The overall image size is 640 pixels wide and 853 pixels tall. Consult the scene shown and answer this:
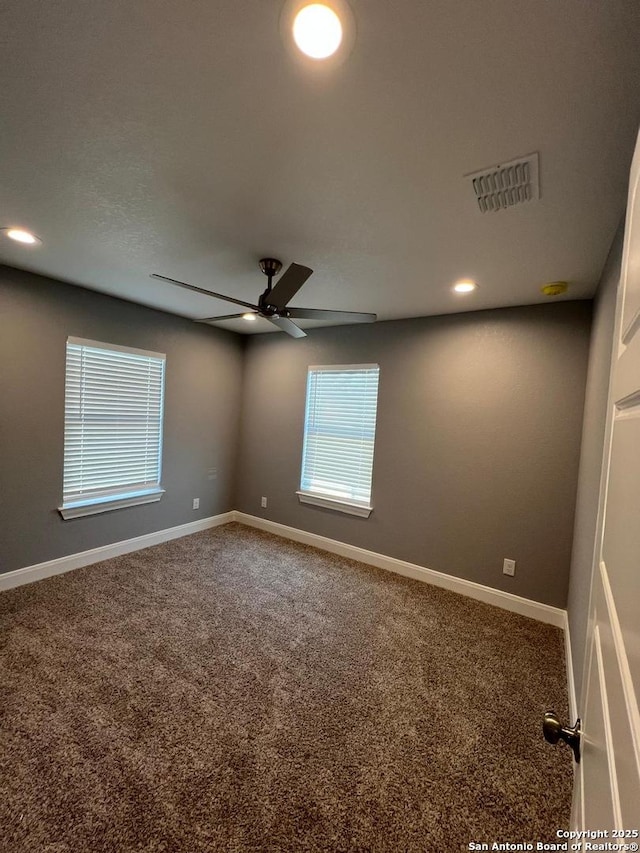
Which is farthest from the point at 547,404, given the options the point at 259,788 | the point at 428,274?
the point at 259,788

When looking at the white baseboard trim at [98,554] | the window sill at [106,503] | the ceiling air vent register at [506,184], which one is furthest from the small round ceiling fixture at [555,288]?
the white baseboard trim at [98,554]

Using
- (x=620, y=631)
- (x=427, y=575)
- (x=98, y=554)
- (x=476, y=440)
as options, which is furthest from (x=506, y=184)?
(x=98, y=554)

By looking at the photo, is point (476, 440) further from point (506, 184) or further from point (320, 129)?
point (320, 129)

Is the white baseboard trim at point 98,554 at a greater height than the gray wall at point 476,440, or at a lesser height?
lesser

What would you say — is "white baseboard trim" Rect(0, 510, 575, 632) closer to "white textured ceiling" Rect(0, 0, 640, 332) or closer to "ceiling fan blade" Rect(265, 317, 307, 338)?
"ceiling fan blade" Rect(265, 317, 307, 338)

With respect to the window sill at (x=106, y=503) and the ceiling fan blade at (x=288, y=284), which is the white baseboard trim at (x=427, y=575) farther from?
the ceiling fan blade at (x=288, y=284)

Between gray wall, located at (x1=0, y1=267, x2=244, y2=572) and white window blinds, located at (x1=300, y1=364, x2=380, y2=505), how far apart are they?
128 centimetres

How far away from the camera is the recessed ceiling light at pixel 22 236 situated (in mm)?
2054

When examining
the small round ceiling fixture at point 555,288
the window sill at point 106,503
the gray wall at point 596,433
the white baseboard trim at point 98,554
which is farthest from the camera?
the window sill at point 106,503

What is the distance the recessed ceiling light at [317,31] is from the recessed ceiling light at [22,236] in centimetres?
200

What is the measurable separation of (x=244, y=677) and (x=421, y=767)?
0.98 metres

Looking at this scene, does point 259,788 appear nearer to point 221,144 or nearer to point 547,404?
point 221,144

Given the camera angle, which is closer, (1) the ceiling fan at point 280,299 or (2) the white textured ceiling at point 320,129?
(2) the white textured ceiling at point 320,129

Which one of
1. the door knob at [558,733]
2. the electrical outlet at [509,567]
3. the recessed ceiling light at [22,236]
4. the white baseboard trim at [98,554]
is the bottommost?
the white baseboard trim at [98,554]
